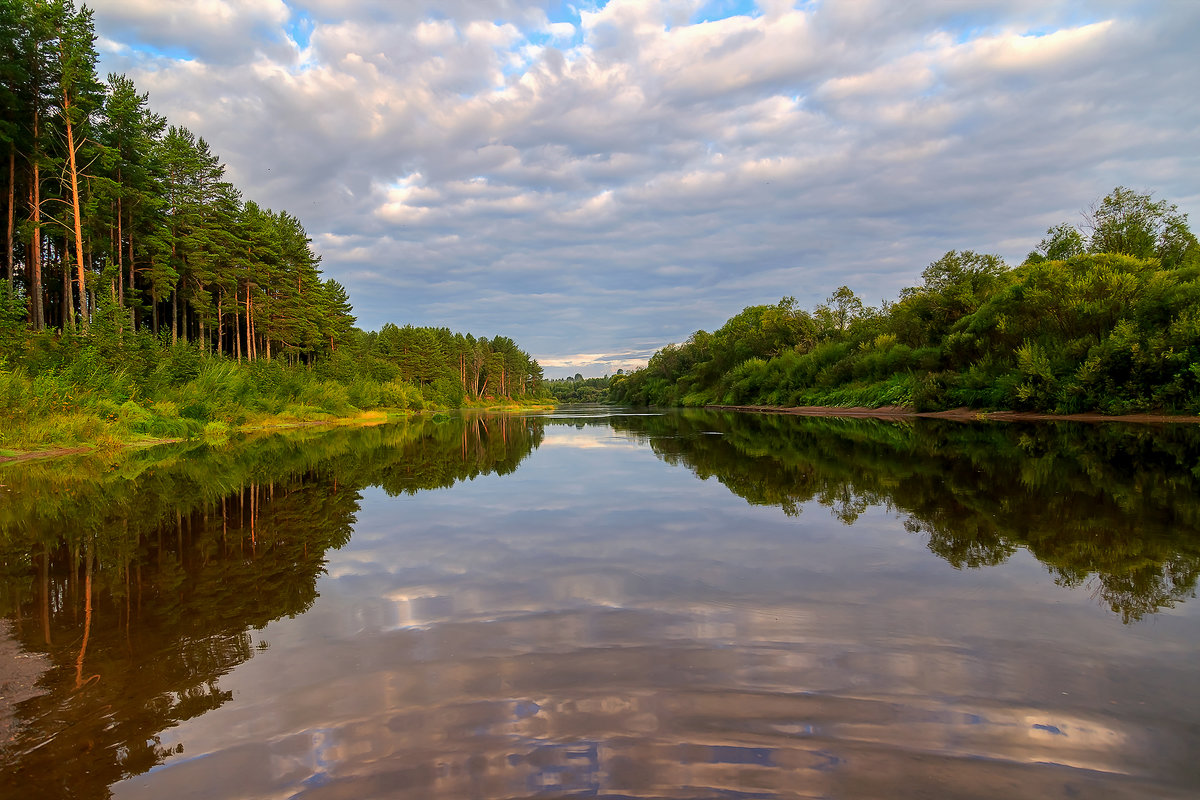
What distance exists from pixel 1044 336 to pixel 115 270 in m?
43.6

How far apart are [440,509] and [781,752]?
7110mm

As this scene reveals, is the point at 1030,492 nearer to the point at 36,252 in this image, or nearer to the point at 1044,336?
the point at 1044,336

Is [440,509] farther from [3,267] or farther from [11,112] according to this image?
[3,267]

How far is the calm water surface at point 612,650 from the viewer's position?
2547 mm

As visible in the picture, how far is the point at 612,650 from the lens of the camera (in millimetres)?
3705

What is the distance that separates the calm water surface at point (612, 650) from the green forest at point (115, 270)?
531 inches

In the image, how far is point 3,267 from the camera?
31.4 metres

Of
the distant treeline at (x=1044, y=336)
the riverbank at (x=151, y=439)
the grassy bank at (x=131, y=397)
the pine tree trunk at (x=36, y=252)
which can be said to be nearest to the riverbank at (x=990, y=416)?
the distant treeline at (x=1044, y=336)

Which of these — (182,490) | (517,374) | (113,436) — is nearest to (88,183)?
(113,436)

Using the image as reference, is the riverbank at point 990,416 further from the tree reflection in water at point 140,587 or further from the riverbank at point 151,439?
the riverbank at point 151,439

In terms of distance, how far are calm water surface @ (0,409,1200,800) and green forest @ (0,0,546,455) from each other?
13482 mm

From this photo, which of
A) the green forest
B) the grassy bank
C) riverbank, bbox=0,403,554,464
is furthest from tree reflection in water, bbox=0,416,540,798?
the green forest

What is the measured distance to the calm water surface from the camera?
8.36ft

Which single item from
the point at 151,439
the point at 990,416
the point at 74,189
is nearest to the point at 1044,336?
the point at 990,416
